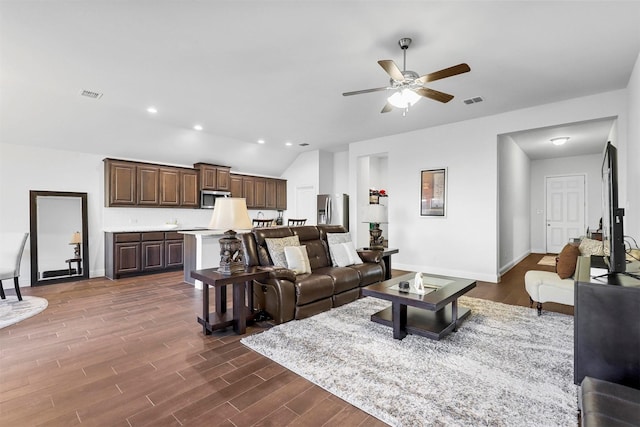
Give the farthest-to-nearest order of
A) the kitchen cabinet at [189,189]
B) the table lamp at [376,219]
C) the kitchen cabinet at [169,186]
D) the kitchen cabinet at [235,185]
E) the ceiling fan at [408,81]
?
1. the kitchen cabinet at [235,185]
2. the kitchen cabinet at [189,189]
3. the kitchen cabinet at [169,186]
4. the table lamp at [376,219]
5. the ceiling fan at [408,81]

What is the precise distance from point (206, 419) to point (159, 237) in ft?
17.1

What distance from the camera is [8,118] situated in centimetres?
475

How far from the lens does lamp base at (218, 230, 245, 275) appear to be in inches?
126

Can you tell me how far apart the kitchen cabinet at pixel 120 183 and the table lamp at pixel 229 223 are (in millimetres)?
4014

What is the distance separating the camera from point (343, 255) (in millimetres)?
4312

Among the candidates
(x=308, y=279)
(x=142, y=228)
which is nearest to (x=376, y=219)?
(x=308, y=279)

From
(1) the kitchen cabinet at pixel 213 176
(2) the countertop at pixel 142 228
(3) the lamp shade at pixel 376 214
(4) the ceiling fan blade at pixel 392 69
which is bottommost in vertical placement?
(2) the countertop at pixel 142 228

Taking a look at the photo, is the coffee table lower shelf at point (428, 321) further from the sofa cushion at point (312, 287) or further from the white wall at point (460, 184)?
the white wall at point (460, 184)

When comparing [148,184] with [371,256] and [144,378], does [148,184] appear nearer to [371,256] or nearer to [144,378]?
[371,256]

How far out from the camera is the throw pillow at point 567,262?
11.3 ft

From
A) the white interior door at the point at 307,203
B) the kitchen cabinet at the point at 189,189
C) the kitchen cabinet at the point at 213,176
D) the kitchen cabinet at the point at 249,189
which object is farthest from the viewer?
the white interior door at the point at 307,203

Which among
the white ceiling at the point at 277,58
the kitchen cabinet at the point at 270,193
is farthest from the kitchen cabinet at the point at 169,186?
the kitchen cabinet at the point at 270,193

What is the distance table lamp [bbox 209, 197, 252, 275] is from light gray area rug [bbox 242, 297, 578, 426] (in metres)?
0.77

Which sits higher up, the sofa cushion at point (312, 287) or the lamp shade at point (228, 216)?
the lamp shade at point (228, 216)
